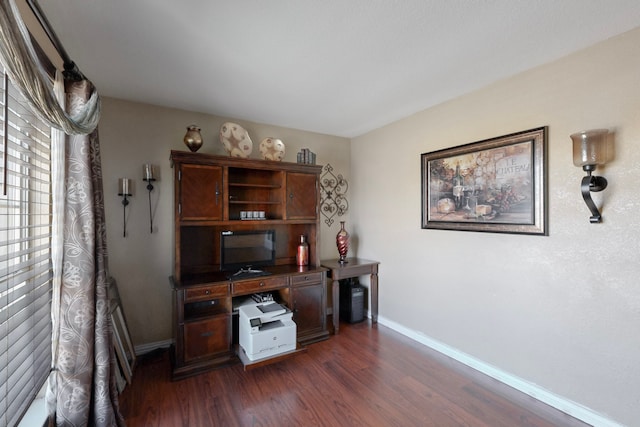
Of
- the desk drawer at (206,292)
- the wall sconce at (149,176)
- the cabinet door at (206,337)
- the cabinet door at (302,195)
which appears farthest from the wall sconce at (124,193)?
the cabinet door at (302,195)

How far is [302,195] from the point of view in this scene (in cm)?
319

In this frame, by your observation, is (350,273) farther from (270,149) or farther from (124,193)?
(124,193)

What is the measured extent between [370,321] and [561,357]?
6.52 feet

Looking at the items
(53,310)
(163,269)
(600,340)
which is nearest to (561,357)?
(600,340)

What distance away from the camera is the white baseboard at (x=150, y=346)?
2.77 m

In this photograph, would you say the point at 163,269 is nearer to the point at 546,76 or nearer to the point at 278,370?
the point at 278,370

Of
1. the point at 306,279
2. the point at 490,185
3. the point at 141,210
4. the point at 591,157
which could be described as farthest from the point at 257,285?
the point at 591,157

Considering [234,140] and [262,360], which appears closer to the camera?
[262,360]

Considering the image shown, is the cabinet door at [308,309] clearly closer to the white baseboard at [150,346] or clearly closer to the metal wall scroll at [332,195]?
the metal wall scroll at [332,195]

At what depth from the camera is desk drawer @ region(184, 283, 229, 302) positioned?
2.42 meters

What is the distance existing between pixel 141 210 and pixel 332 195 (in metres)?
2.33

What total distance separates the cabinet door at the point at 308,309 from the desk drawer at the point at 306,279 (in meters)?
0.05

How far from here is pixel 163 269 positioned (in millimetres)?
2883

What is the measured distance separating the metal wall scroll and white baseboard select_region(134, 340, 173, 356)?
2.35 metres
